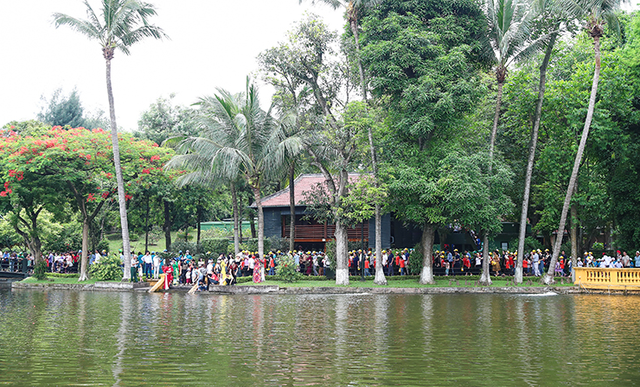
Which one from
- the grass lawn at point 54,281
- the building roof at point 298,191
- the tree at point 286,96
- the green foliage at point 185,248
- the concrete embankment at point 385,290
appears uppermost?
the tree at point 286,96

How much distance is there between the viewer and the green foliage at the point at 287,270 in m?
26.2

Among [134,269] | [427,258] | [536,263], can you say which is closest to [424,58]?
[427,258]

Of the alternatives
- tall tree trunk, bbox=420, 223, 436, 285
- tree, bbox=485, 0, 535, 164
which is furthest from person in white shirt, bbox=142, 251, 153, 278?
tree, bbox=485, 0, 535, 164

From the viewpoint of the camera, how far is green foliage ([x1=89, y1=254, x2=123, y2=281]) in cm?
2733

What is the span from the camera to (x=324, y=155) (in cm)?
2922

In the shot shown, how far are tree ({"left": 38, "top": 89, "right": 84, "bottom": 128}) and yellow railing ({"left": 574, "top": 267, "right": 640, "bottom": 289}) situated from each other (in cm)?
5350

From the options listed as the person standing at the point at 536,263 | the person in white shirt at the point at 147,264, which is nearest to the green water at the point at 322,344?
the person standing at the point at 536,263

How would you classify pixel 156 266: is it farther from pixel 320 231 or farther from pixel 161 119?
pixel 161 119

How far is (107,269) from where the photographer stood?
27312 millimetres

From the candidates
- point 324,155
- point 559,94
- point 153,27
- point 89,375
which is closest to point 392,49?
point 324,155

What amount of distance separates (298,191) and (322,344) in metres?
28.1

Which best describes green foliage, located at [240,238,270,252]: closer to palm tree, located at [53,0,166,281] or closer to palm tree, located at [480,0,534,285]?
palm tree, located at [53,0,166,281]

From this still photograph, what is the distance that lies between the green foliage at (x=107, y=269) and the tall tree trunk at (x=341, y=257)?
10905 mm

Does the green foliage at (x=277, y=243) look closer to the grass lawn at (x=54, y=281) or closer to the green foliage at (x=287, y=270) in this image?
the green foliage at (x=287, y=270)
